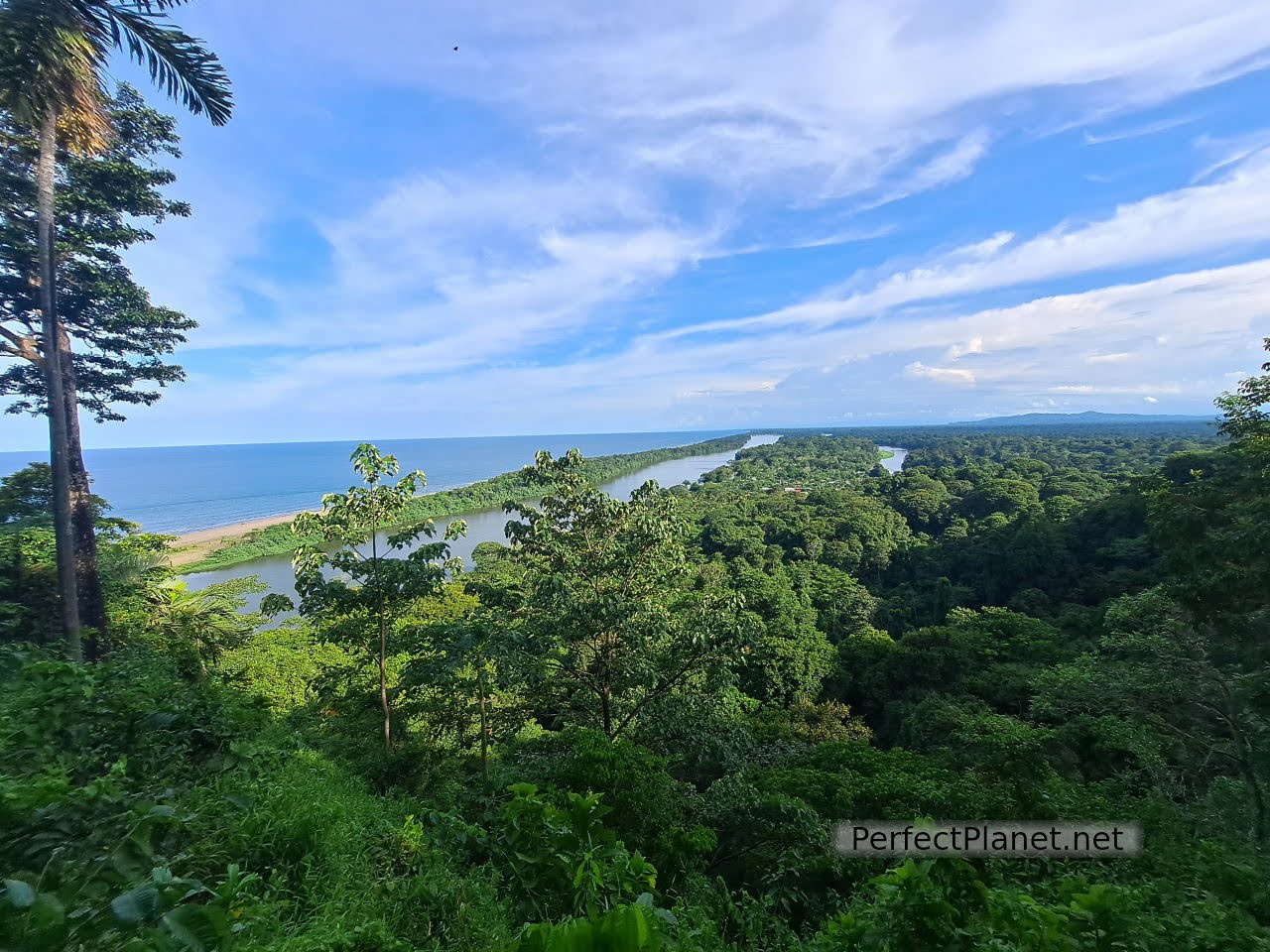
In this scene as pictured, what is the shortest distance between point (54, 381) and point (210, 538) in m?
50.0

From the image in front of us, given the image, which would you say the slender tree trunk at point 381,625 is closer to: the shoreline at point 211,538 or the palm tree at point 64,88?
the palm tree at point 64,88

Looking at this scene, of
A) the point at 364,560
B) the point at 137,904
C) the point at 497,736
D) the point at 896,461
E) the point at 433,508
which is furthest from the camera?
the point at 896,461

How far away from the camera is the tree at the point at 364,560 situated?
753cm

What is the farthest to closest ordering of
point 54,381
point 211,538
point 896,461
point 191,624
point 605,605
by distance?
1. point 896,461
2. point 211,538
3. point 191,624
4. point 605,605
5. point 54,381

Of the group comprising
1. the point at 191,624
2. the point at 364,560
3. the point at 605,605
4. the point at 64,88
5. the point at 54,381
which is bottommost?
the point at 191,624

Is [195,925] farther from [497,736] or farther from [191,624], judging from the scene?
[191,624]

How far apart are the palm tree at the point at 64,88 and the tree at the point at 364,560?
2.59 metres

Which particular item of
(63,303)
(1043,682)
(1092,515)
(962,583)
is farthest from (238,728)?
(1092,515)

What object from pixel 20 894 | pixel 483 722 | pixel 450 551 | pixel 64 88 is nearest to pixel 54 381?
pixel 64 88

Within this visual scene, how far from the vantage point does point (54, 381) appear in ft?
22.2

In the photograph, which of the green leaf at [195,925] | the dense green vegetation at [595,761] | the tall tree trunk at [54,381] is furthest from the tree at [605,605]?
the green leaf at [195,925]

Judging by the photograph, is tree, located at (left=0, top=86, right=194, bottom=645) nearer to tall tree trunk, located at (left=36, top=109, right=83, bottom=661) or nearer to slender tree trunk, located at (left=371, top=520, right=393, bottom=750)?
tall tree trunk, located at (left=36, top=109, right=83, bottom=661)

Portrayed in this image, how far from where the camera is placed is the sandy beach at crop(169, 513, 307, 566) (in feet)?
127

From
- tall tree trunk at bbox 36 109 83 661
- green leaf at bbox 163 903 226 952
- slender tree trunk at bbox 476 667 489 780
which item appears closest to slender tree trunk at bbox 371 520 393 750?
slender tree trunk at bbox 476 667 489 780
